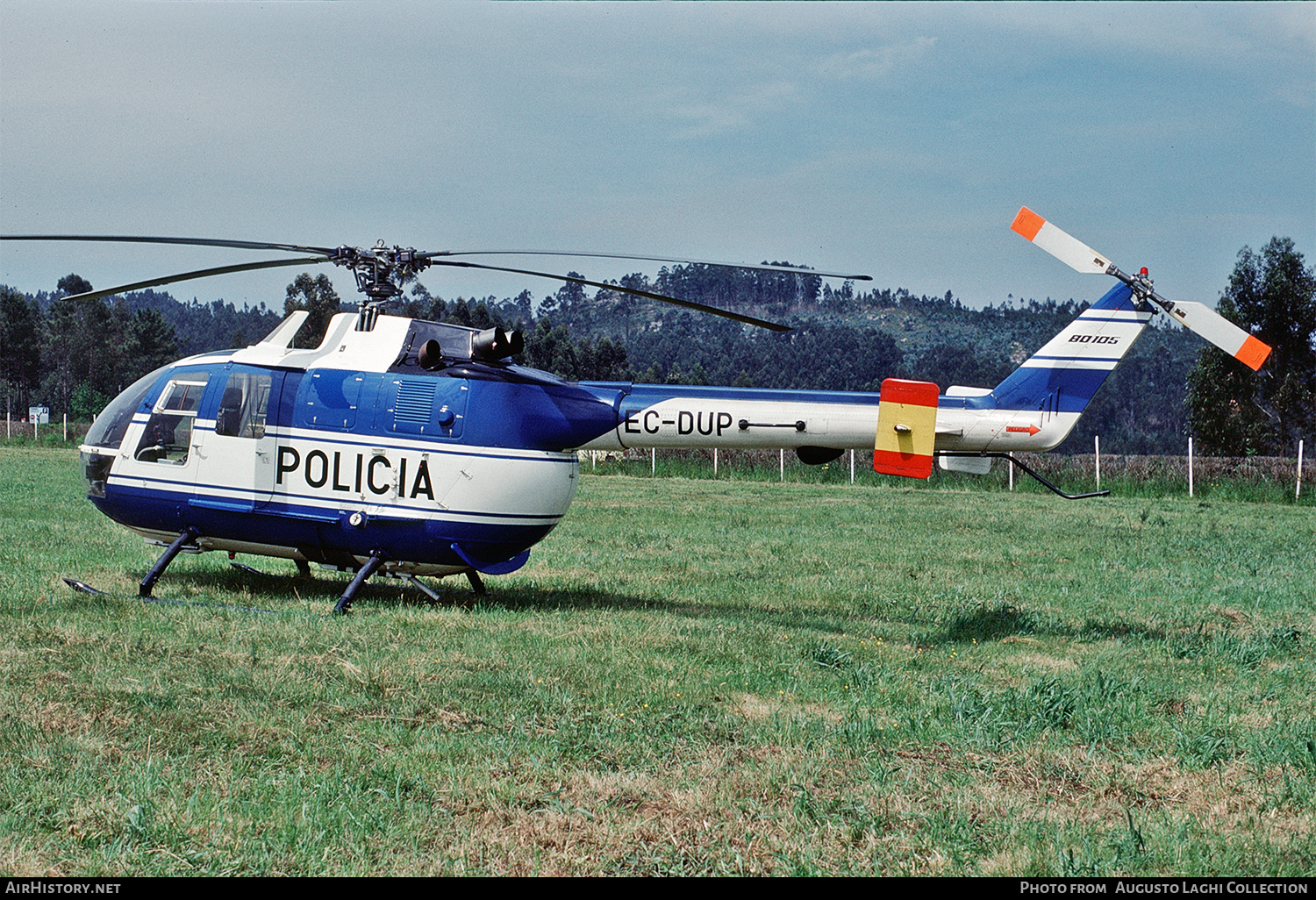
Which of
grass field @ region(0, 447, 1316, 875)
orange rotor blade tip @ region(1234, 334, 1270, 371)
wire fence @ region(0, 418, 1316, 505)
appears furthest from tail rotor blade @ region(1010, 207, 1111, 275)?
wire fence @ region(0, 418, 1316, 505)

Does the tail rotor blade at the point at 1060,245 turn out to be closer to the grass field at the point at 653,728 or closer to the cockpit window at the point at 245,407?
the grass field at the point at 653,728

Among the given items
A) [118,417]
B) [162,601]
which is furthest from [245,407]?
[162,601]

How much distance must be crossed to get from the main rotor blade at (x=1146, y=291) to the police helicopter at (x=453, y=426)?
0.6 inches

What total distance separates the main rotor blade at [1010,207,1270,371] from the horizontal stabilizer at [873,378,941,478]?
1.57 m

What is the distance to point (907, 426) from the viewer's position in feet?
28.3

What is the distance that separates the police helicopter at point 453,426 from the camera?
877 cm

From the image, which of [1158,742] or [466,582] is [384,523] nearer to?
[466,582]

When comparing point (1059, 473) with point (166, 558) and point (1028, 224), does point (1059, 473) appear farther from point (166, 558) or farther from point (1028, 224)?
point (166, 558)

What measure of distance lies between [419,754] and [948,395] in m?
5.31

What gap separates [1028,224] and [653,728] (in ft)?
17.7

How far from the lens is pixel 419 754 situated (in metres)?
5.47

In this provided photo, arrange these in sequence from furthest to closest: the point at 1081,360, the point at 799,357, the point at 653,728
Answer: the point at 799,357 < the point at 1081,360 < the point at 653,728

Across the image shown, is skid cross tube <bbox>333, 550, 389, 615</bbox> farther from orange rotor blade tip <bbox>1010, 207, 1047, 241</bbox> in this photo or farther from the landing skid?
orange rotor blade tip <bbox>1010, 207, 1047, 241</bbox>

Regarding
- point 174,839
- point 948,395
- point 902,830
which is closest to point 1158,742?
point 902,830
